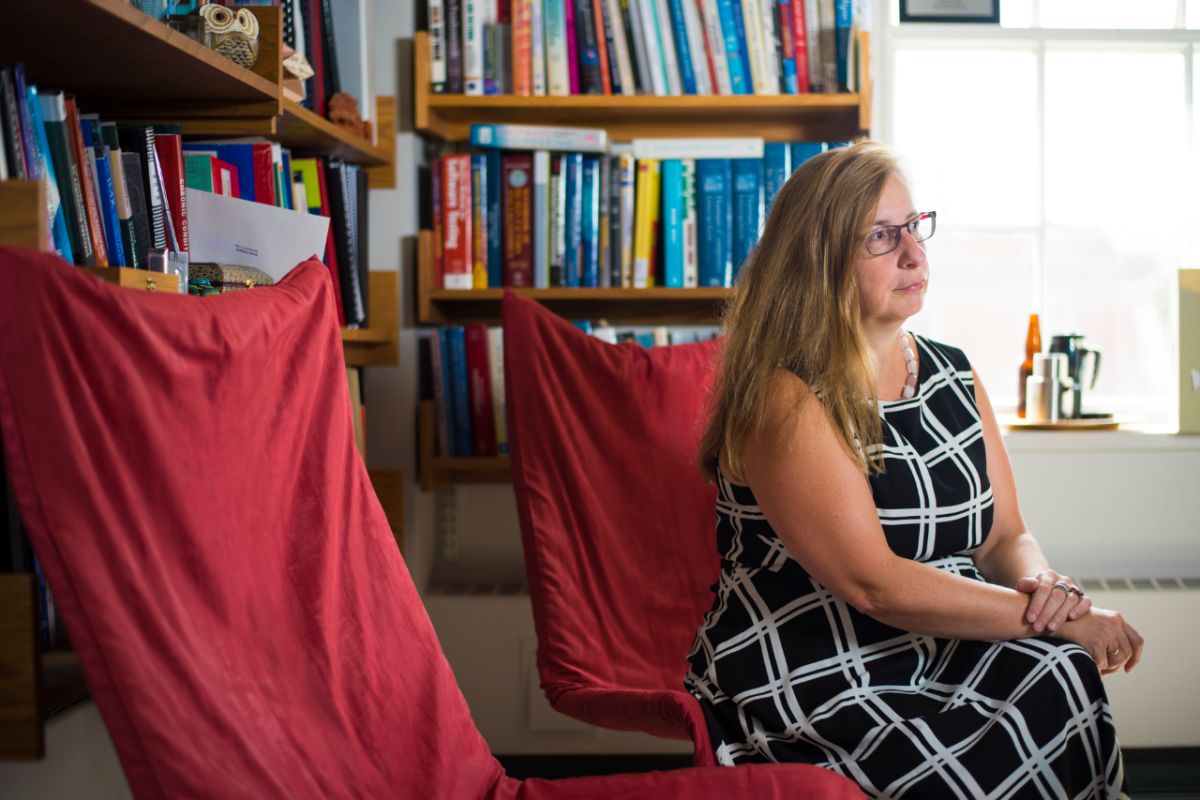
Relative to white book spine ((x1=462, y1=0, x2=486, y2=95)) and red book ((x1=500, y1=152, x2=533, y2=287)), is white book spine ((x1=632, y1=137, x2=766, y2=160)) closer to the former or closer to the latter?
red book ((x1=500, y1=152, x2=533, y2=287))

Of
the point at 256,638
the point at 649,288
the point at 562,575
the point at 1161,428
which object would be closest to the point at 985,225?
the point at 1161,428

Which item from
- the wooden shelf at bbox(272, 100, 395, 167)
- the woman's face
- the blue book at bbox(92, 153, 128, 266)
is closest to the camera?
the blue book at bbox(92, 153, 128, 266)

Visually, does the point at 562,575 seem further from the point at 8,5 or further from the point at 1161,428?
the point at 1161,428

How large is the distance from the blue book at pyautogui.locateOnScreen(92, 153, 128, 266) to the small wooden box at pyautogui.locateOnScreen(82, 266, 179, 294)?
0.26 feet

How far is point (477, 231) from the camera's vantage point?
2.29 meters

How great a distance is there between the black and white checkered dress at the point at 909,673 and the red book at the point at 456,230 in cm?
104

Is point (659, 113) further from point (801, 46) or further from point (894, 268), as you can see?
point (894, 268)

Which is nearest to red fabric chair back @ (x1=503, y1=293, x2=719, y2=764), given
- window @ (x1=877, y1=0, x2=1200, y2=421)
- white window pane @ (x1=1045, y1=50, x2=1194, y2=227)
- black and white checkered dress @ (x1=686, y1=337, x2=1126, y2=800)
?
black and white checkered dress @ (x1=686, y1=337, x2=1126, y2=800)

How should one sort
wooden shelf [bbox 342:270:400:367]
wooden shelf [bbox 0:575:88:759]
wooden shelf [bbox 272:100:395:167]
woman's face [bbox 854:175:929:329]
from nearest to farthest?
wooden shelf [bbox 0:575:88:759], woman's face [bbox 854:175:929:329], wooden shelf [bbox 272:100:395:167], wooden shelf [bbox 342:270:400:367]

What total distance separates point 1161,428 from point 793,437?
1.50 metres

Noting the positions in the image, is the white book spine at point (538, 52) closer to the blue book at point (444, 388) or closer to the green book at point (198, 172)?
the blue book at point (444, 388)

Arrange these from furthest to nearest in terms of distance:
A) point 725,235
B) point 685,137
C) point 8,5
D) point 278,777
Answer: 1. point 685,137
2. point 725,235
3. point 8,5
4. point 278,777

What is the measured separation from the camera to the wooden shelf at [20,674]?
0.87 meters

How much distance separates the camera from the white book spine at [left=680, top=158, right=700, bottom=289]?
89.0 inches
